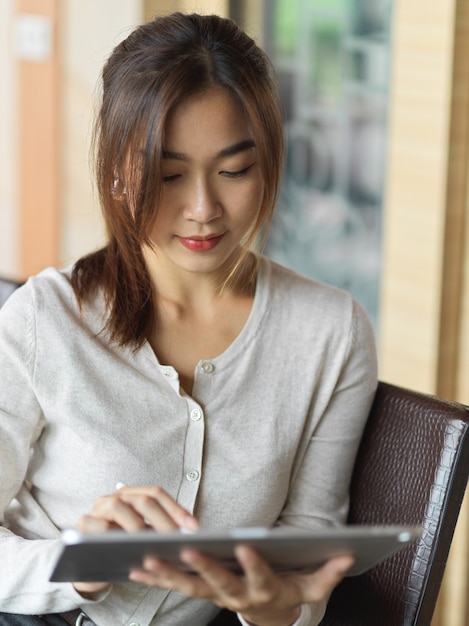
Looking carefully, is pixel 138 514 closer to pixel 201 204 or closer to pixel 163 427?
pixel 163 427

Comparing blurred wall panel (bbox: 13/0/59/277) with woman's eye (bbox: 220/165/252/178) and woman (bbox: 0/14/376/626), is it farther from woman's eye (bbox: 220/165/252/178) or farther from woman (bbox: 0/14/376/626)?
woman's eye (bbox: 220/165/252/178)

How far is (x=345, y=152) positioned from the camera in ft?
8.94

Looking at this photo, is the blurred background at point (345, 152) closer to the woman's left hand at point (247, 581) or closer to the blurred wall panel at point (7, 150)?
the blurred wall panel at point (7, 150)

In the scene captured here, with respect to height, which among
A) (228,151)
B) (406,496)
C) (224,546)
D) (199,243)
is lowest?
(406,496)

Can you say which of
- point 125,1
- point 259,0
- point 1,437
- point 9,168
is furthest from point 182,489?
point 9,168

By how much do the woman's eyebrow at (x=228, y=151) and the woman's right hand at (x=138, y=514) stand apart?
1.32 feet

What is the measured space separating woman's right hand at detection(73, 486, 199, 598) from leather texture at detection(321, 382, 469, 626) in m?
0.37

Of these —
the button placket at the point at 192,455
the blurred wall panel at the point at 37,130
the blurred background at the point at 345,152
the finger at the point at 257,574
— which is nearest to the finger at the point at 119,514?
the finger at the point at 257,574

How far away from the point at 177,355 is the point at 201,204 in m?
0.24

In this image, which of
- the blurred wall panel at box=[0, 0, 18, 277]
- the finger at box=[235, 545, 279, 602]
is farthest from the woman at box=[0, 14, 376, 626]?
the blurred wall panel at box=[0, 0, 18, 277]

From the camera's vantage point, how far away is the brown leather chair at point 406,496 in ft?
4.23

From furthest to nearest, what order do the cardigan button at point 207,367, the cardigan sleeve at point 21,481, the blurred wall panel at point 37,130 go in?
the blurred wall panel at point 37,130, the cardigan button at point 207,367, the cardigan sleeve at point 21,481

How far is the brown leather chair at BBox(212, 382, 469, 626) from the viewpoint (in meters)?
1.29

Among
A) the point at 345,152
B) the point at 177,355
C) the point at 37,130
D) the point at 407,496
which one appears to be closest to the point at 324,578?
the point at 407,496
